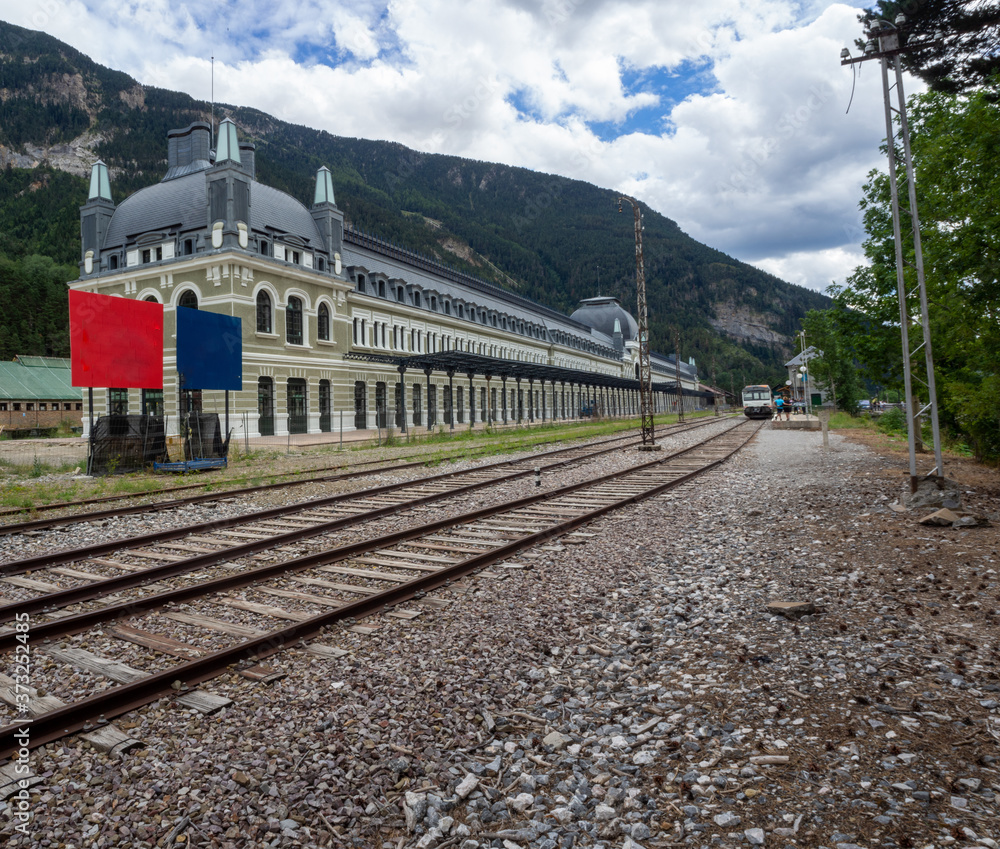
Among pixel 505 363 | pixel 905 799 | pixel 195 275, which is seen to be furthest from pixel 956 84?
pixel 195 275

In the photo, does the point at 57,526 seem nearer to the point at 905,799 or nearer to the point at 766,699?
the point at 766,699

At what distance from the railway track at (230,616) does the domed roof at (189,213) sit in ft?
117

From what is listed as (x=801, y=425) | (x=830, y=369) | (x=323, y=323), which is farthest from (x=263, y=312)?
(x=830, y=369)

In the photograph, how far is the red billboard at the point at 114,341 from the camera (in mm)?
16703

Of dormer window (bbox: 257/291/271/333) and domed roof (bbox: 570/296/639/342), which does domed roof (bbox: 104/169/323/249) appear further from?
domed roof (bbox: 570/296/639/342)

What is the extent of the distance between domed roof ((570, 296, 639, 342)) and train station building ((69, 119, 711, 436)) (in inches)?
2705

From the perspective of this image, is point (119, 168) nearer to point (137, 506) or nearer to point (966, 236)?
point (137, 506)

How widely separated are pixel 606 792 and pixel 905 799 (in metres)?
1.40

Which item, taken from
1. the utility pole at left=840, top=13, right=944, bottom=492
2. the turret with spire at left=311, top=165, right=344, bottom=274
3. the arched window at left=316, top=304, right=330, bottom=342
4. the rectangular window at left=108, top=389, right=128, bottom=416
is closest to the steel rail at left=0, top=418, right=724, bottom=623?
the utility pole at left=840, top=13, right=944, bottom=492

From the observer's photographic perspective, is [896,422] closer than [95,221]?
Yes

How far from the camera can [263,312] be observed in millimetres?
36469

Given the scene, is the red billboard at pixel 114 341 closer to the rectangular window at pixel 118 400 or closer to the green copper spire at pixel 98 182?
the rectangular window at pixel 118 400

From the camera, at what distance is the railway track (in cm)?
377

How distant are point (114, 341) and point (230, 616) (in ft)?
50.6
